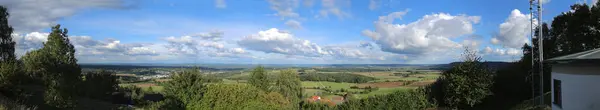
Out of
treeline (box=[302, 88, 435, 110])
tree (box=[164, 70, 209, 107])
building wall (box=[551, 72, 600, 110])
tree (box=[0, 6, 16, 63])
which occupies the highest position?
tree (box=[0, 6, 16, 63])

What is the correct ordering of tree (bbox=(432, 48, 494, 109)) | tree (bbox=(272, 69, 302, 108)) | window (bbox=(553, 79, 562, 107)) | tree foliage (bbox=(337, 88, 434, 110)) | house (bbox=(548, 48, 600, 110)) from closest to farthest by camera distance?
1. house (bbox=(548, 48, 600, 110))
2. window (bbox=(553, 79, 562, 107))
3. tree (bbox=(432, 48, 494, 109))
4. tree foliage (bbox=(337, 88, 434, 110))
5. tree (bbox=(272, 69, 302, 108))

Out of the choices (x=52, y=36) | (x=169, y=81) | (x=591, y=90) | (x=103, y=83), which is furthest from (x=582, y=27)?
(x=103, y=83)

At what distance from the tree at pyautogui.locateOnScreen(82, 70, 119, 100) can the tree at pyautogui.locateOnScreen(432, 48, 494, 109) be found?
86.8 ft

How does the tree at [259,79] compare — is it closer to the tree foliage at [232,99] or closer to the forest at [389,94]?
the forest at [389,94]

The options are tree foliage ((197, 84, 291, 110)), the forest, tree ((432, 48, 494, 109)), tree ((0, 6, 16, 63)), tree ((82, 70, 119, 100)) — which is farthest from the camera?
tree ((82, 70, 119, 100))

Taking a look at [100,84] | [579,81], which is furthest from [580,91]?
[100,84]

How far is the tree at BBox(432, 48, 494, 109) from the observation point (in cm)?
1995

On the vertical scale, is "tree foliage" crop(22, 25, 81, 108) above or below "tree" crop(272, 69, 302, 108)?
above

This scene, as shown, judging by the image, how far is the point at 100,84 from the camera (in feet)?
112

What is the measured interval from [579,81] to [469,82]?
1013cm

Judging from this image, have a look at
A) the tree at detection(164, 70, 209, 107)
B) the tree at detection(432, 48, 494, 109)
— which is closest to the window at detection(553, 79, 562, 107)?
the tree at detection(432, 48, 494, 109)

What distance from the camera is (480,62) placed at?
20719 millimetres

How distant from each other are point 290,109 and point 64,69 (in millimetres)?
18459

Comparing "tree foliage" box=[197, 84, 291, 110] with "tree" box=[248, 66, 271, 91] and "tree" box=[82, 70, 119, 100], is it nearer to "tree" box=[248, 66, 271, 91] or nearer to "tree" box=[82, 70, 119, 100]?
"tree" box=[248, 66, 271, 91]
